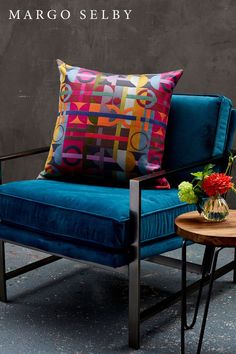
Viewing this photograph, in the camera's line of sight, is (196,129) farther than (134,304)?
Yes

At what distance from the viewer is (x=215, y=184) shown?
6.32ft

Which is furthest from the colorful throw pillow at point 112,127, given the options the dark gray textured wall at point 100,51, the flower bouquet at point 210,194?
the dark gray textured wall at point 100,51

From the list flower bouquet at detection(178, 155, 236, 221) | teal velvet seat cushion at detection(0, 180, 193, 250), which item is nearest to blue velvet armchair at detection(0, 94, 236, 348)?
teal velvet seat cushion at detection(0, 180, 193, 250)

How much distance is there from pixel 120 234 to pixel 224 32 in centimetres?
171

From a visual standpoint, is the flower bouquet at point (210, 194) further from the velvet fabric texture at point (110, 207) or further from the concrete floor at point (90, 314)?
the concrete floor at point (90, 314)

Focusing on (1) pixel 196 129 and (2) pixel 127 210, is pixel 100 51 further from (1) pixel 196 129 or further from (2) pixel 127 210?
(2) pixel 127 210

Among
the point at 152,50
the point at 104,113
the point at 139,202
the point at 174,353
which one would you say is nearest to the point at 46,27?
the point at 152,50

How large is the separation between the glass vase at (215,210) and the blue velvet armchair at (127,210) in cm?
22

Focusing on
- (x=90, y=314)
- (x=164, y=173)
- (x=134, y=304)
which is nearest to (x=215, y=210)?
(x=164, y=173)

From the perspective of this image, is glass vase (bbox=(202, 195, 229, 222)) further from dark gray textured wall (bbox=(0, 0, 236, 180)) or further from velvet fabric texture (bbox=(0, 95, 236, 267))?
dark gray textured wall (bbox=(0, 0, 236, 180))

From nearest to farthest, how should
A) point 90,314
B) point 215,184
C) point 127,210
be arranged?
point 215,184 < point 127,210 < point 90,314

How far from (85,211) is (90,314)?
0.46 m

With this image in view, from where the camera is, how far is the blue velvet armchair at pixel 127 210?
2.06m

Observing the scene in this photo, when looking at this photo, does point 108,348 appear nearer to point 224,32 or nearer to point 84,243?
point 84,243
